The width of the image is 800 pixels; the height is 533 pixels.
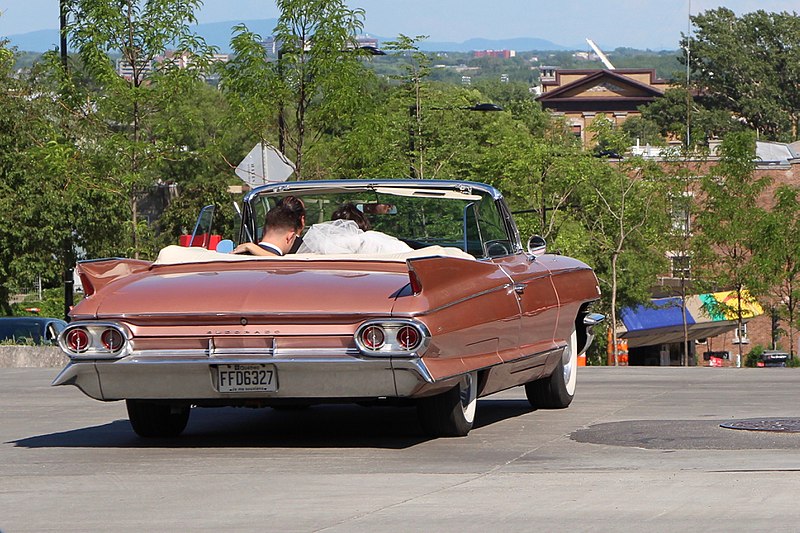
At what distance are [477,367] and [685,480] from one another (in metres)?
1.89

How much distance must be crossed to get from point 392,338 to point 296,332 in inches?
20.5

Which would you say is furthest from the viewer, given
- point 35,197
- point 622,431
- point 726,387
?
point 35,197

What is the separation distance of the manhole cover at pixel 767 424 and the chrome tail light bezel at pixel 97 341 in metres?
3.82

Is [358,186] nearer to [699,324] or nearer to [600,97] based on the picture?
[699,324]

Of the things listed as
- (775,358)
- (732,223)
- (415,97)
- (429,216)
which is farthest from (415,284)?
(775,358)

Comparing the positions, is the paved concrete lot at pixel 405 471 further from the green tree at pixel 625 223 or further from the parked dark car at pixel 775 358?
the parked dark car at pixel 775 358

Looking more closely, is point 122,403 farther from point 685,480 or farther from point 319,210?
point 685,480

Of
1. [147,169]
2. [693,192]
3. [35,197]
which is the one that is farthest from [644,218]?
[147,169]

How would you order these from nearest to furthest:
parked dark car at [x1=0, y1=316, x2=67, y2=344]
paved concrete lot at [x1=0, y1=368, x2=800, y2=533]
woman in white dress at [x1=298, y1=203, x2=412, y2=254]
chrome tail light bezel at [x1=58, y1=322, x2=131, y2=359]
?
paved concrete lot at [x1=0, y1=368, x2=800, y2=533]
chrome tail light bezel at [x1=58, y1=322, x2=131, y2=359]
woman in white dress at [x1=298, y1=203, x2=412, y2=254]
parked dark car at [x1=0, y1=316, x2=67, y2=344]

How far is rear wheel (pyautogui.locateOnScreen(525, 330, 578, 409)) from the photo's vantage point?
37.0 feet

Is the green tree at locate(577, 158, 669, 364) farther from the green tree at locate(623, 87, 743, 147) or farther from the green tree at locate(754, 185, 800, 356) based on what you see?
the green tree at locate(623, 87, 743, 147)

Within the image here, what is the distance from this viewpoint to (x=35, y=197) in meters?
36.3

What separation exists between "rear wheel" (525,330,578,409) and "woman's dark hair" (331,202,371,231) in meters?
1.80

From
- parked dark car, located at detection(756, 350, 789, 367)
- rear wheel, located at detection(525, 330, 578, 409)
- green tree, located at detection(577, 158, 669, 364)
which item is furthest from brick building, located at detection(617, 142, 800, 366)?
rear wheel, located at detection(525, 330, 578, 409)
